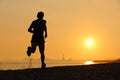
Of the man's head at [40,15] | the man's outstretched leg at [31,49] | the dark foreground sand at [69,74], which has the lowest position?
the dark foreground sand at [69,74]

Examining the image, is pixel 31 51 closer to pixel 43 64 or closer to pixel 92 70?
pixel 43 64

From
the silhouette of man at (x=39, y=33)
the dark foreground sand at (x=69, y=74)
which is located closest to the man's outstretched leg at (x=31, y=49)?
the silhouette of man at (x=39, y=33)

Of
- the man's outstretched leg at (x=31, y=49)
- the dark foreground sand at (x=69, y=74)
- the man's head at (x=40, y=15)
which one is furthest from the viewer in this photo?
the man's outstretched leg at (x=31, y=49)

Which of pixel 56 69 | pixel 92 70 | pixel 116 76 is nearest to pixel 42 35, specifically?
pixel 56 69

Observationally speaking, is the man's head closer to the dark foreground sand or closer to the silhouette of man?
the silhouette of man

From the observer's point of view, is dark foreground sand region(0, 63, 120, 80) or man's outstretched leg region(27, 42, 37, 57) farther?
man's outstretched leg region(27, 42, 37, 57)

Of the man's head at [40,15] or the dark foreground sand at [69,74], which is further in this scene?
the man's head at [40,15]

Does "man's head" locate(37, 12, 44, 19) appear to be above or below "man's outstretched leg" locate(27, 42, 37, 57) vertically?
above

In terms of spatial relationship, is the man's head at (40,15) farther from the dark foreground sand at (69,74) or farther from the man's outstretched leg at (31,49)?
the dark foreground sand at (69,74)

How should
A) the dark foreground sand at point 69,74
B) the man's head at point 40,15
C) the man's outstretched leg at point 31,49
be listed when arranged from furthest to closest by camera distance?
1. the man's outstretched leg at point 31,49
2. the man's head at point 40,15
3. the dark foreground sand at point 69,74

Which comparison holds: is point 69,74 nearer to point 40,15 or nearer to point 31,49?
point 31,49

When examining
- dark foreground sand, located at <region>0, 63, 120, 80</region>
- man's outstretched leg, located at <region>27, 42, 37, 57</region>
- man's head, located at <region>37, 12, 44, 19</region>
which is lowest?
dark foreground sand, located at <region>0, 63, 120, 80</region>

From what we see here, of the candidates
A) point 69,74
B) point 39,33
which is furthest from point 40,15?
point 69,74

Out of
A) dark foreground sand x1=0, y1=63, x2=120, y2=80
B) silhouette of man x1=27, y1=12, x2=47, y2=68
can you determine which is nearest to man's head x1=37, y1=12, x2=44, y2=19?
silhouette of man x1=27, y1=12, x2=47, y2=68
